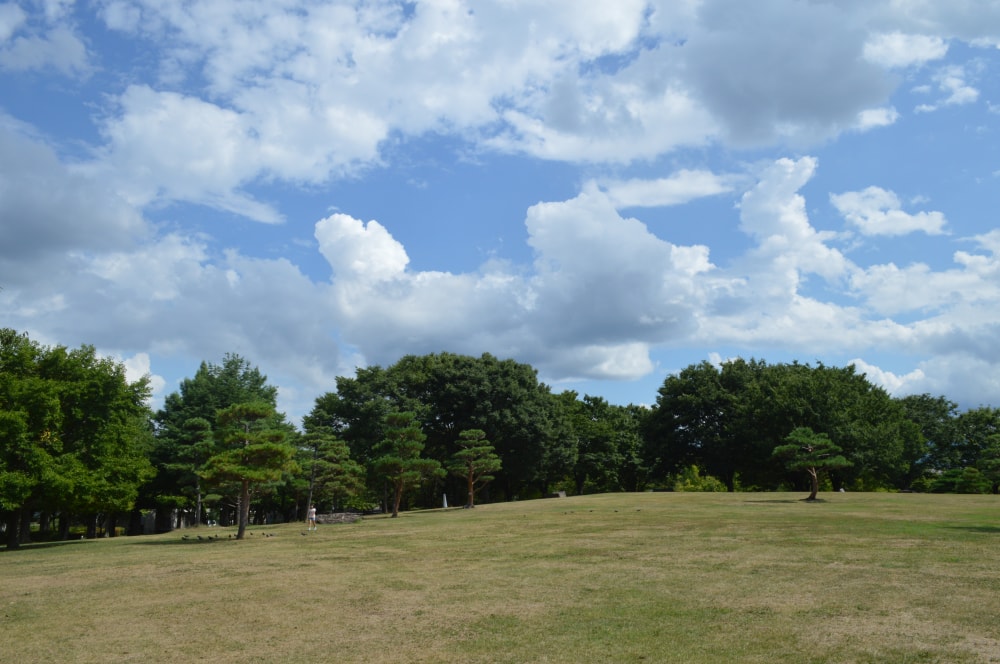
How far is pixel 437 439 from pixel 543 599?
154 ft

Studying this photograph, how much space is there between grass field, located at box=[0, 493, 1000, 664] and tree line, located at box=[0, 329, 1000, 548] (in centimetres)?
972

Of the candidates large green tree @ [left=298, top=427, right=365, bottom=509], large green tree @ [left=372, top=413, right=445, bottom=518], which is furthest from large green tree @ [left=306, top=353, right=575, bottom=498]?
large green tree @ [left=372, top=413, right=445, bottom=518]

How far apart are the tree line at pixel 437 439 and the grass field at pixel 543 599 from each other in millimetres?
9716

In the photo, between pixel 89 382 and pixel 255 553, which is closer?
pixel 255 553

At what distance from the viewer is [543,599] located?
1323 cm

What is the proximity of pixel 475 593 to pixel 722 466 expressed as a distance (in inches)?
2064

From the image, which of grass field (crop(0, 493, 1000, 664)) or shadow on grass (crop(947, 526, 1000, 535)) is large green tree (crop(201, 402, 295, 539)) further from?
shadow on grass (crop(947, 526, 1000, 535))

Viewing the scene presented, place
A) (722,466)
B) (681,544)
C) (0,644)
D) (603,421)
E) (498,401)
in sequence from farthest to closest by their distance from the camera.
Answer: (603,421) < (722,466) < (498,401) < (681,544) < (0,644)

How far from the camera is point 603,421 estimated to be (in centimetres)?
7169

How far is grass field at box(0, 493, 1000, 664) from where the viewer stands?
9.79 metres

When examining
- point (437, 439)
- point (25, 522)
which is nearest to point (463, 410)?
point (437, 439)

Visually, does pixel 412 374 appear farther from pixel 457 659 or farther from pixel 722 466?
pixel 457 659

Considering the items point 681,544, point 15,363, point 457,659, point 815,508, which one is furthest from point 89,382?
point 815,508

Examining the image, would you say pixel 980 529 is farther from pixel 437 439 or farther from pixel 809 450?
pixel 437 439
